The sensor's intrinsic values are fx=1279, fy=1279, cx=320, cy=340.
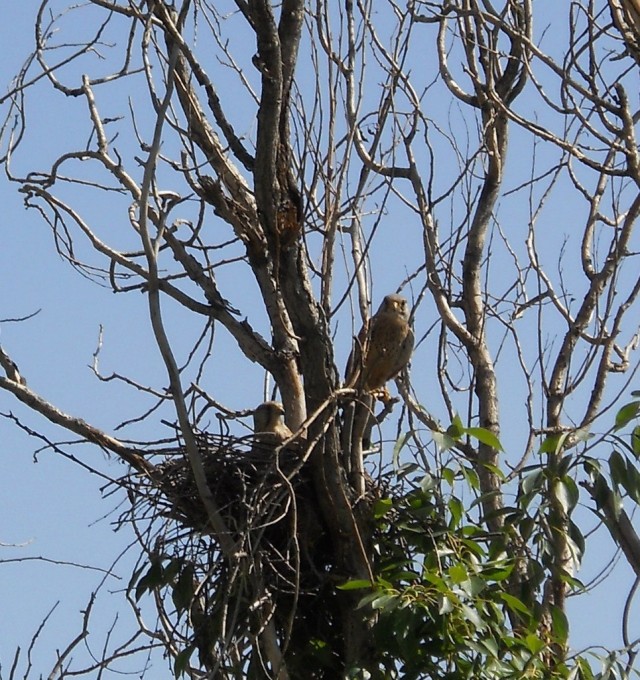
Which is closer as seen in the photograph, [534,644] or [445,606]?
[445,606]

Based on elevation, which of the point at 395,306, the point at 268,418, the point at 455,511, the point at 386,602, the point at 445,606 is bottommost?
the point at 445,606

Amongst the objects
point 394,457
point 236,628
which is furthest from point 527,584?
point 236,628

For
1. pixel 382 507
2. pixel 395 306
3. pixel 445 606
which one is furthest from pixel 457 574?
pixel 395 306

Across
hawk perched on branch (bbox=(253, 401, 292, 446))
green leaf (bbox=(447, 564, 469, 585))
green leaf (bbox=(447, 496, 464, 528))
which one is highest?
hawk perched on branch (bbox=(253, 401, 292, 446))

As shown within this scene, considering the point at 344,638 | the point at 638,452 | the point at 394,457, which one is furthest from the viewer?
the point at 344,638

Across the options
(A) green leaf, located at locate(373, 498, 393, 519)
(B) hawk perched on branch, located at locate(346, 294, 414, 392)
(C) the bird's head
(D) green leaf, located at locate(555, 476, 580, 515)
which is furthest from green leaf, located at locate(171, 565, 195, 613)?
(C) the bird's head

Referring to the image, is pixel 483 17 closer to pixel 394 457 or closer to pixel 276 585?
pixel 394 457

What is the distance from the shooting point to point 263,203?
3918 millimetres

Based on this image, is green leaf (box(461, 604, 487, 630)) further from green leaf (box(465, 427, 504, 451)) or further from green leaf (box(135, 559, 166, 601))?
green leaf (box(135, 559, 166, 601))

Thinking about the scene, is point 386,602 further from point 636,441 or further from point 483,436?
point 636,441

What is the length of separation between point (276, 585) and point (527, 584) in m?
0.79

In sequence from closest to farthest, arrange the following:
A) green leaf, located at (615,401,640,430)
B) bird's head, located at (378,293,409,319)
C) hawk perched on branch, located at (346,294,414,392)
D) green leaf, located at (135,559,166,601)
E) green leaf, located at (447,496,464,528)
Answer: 1. green leaf, located at (615,401,640,430)
2. green leaf, located at (447,496,464,528)
3. green leaf, located at (135,559,166,601)
4. hawk perched on branch, located at (346,294,414,392)
5. bird's head, located at (378,293,409,319)

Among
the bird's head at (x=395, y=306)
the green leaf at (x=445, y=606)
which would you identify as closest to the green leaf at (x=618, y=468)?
the green leaf at (x=445, y=606)

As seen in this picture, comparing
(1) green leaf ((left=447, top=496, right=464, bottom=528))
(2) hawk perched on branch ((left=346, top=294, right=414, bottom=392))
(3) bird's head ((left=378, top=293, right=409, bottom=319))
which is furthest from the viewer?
(3) bird's head ((left=378, top=293, right=409, bottom=319))
